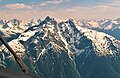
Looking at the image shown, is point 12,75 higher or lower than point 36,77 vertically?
higher

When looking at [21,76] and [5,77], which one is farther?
[21,76]

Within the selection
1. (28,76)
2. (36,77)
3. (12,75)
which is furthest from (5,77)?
(36,77)

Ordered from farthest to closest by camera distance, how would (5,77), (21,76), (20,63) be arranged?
(20,63) → (21,76) → (5,77)

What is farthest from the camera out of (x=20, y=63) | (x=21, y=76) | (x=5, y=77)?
(x=20, y=63)

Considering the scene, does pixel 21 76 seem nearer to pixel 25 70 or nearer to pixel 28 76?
pixel 28 76

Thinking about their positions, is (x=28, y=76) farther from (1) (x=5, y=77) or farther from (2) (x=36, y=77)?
(1) (x=5, y=77)

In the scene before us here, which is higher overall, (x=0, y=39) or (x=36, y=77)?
(x=0, y=39)

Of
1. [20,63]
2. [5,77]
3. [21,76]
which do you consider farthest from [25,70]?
[5,77]

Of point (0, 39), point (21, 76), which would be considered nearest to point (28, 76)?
point (21, 76)

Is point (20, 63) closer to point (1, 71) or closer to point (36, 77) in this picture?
point (36, 77)

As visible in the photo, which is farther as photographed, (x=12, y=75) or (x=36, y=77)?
(x=36, y=77)
